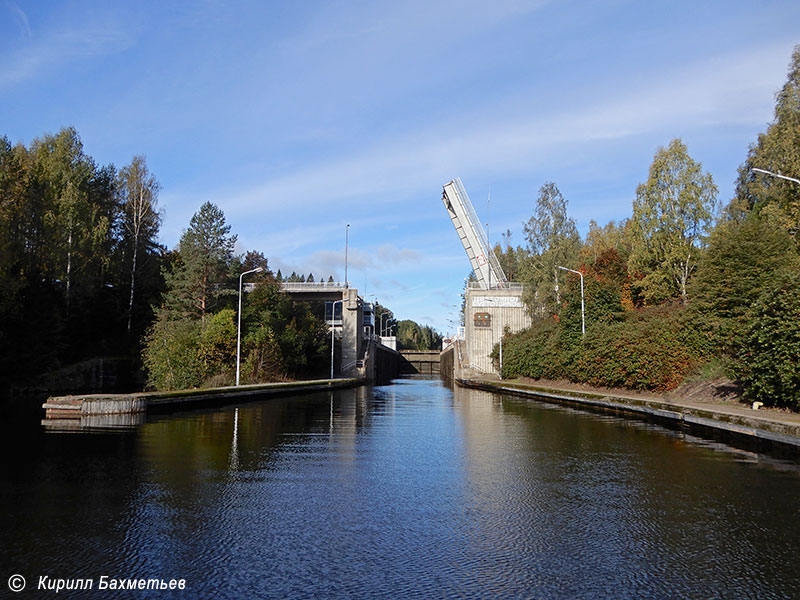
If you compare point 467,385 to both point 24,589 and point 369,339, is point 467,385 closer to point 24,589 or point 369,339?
point 369,339

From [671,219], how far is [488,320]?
26694mm

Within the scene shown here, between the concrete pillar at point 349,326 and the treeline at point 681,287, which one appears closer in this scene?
the treeline at point 681,287

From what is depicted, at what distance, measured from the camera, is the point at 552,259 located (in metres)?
56.5

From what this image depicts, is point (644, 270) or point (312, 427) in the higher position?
point (644, 270)

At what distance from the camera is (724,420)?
16.8 metres

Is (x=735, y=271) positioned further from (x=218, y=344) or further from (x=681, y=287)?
(x=218, y=344)

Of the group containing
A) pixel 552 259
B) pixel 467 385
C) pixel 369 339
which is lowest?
pixel 467 385

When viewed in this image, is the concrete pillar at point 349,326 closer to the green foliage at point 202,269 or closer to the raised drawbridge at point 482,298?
the raised drawbridge at point 482,298

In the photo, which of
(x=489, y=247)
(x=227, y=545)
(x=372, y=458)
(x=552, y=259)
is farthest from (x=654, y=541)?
(x=489, y=247)

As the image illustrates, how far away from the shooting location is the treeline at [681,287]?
18.9m

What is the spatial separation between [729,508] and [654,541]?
2213mm

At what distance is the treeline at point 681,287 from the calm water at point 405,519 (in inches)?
282

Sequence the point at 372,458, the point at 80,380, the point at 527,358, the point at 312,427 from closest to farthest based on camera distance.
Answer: the point at 372,458, the point at 312,427, the point at 80,380, the point at 527,358

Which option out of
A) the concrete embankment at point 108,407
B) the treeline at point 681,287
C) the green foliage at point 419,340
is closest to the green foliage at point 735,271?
the treeline at point 681,287
